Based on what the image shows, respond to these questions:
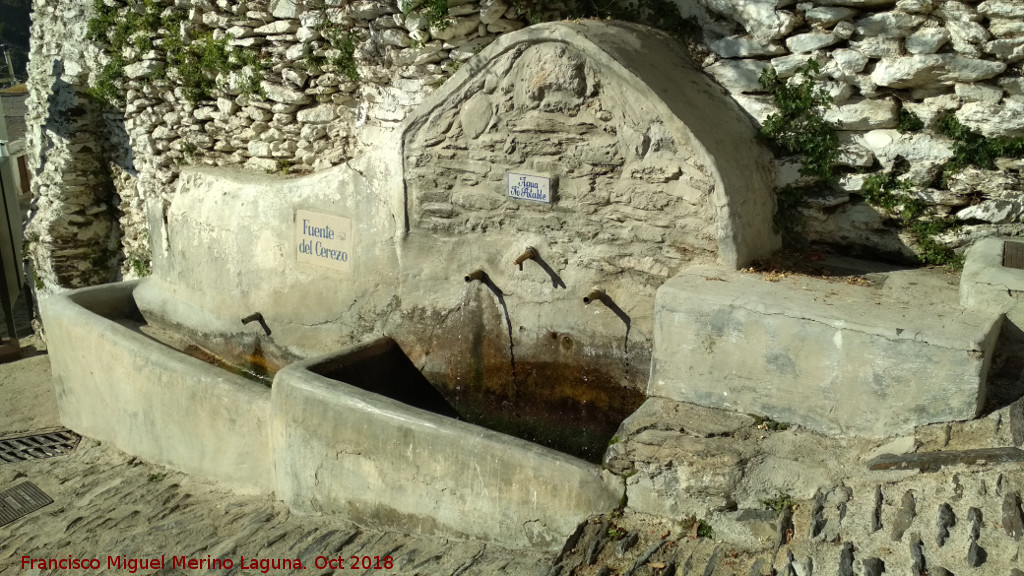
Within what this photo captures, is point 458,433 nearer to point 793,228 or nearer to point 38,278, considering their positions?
point 793,228

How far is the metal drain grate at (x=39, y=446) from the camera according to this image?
21.6 ft

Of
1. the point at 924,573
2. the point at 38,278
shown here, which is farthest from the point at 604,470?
the point at 38,278

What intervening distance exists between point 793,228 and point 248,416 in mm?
3234

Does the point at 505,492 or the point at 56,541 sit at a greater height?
the point at 505,492

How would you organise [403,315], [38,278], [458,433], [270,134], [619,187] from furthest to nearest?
[38,278]
[270,134]
[403,315]
[619,187]
[458,433]

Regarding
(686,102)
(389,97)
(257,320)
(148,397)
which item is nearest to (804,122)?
(686,102)

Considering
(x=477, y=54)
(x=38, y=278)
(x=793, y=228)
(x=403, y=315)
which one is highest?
(x=477, y=54)

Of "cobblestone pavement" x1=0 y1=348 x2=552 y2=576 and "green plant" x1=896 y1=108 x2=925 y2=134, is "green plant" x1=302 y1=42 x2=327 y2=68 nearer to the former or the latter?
"cobblestone pavement" x1=0 y1=348 x2=552 y2=576

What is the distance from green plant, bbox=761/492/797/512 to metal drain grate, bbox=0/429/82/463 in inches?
206

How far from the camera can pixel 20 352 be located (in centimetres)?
916

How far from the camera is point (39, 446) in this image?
22.1 feet

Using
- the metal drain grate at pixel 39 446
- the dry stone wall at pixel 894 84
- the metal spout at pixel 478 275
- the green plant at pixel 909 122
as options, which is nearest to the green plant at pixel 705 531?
the dry stone wall at pixel 894 84

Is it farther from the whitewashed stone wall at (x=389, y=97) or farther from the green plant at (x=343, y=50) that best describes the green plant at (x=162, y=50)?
the green plant at (x=343, y=50)

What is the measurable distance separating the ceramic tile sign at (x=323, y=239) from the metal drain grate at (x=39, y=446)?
8.06ft
